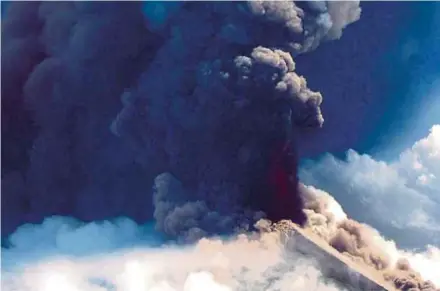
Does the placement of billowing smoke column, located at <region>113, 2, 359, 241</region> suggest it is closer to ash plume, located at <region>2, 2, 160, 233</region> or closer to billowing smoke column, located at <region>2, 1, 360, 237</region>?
billowing smoke column, located at <region>2, 1, 360, 237</region>

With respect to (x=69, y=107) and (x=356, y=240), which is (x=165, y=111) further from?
(x=356, y=240)

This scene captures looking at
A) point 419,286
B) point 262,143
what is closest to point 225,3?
point 262,143

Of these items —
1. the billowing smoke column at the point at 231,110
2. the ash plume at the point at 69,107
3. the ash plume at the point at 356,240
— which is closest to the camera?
the ash plume at the point at 356,240

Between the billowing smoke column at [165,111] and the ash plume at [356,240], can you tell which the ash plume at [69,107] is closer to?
the billowing smoke column at [165,111]

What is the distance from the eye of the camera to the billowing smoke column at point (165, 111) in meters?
8.46

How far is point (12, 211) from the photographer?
8.95 meters

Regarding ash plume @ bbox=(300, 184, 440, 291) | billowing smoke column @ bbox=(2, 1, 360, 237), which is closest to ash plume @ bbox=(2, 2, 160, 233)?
billowing smoke column @ bbox=(2, 1, 360, 237)

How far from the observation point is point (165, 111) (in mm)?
8750

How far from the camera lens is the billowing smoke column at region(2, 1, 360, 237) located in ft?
27.8

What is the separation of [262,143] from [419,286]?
2.51m

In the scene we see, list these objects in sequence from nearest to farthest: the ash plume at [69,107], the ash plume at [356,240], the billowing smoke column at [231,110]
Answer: the ash plume at [356,240]
the billowing smoke column at [231,110]
the ash plume at [69,107]

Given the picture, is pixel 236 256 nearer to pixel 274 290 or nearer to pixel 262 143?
pixel 274 290

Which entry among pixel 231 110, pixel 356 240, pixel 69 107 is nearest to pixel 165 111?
pixel 231 110

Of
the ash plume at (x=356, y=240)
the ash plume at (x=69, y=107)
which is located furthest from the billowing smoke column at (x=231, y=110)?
the ash plume at (x=69, y=107)
